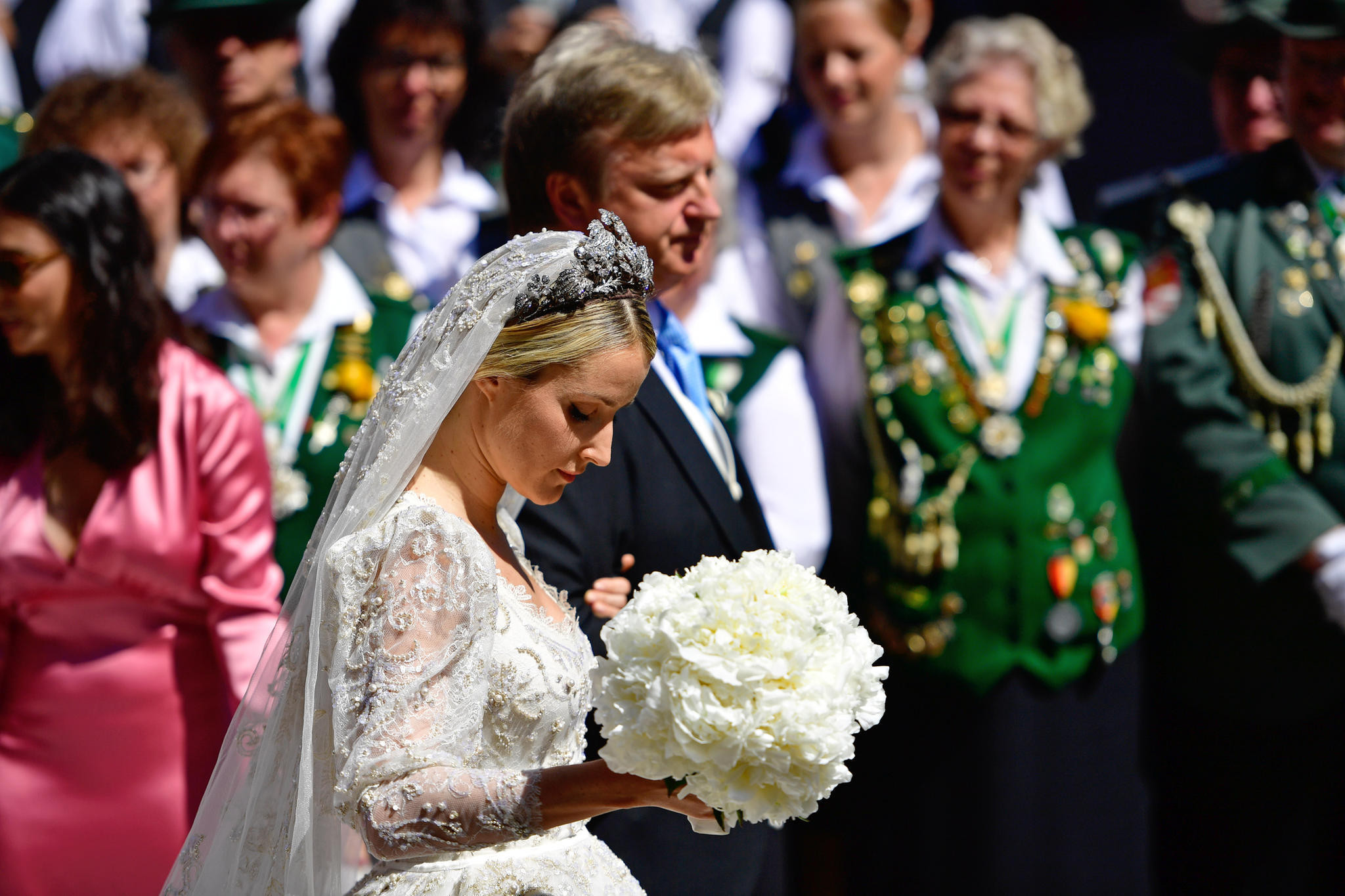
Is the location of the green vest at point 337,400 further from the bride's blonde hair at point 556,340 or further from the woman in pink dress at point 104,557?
the bride's blonde hair at point 556,340

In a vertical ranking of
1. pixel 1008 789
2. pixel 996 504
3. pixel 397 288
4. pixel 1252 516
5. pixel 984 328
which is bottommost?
pixel 1008 789

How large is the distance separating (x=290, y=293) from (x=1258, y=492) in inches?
111

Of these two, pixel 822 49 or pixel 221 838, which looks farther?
pixel 822 49

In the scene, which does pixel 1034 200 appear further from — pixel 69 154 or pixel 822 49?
pixel 69 154

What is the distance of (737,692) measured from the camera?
6.13ft

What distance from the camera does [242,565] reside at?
3.28 metres

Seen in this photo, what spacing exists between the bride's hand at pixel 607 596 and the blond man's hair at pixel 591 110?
2.39ft

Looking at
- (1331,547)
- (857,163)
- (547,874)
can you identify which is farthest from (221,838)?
(857,163)

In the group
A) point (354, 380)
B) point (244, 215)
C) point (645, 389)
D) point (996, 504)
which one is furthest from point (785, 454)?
point (244, 215)

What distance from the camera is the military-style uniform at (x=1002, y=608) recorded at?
4.14 metres

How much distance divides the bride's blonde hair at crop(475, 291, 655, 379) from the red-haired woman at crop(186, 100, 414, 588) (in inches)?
81.2

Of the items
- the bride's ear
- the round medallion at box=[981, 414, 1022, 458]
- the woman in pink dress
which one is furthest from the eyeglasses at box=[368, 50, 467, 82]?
the bride's ear

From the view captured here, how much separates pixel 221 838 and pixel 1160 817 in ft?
10.6

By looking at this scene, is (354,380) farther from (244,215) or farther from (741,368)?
(741,368)
